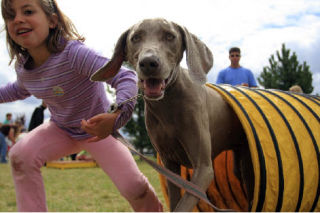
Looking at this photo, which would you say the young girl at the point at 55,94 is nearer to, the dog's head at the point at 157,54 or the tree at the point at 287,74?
the dog's head at the point at 157,54

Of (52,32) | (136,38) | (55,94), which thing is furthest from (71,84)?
(136,38)

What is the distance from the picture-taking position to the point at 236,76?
6.60 meters

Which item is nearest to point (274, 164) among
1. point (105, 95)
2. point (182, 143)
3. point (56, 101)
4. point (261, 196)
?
point (261, 196)

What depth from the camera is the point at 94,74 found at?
233 centimetres

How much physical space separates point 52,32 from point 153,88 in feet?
3.89

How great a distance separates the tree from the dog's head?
18.3 metres

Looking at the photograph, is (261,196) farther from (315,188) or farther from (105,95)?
(105,95)

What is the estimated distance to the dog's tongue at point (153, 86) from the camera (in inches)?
78.7

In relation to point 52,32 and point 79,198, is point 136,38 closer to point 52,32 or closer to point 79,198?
point 52,32

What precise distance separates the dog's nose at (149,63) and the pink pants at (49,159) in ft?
3.45

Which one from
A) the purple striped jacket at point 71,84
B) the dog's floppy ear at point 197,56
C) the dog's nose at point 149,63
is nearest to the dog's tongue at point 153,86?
the dog's nose at point 149,63

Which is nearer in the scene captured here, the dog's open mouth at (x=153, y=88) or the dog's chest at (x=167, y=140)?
the dog's open mouth at (x=153, y=88)

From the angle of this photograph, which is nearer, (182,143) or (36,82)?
(182,143)

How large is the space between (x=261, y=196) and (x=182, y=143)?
0.93 meters
